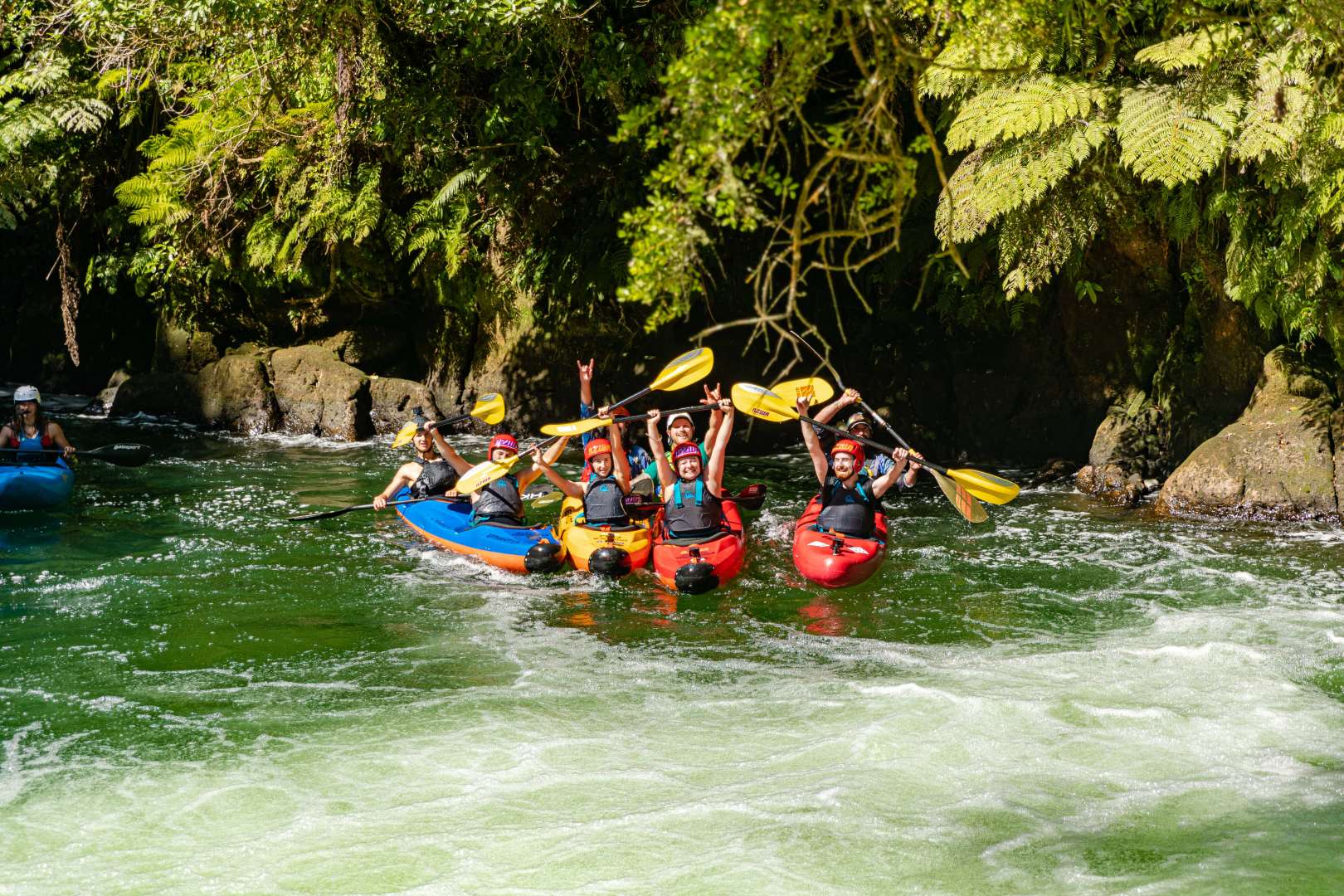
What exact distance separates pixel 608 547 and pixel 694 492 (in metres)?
0.58

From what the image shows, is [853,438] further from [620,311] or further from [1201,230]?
[620,311]

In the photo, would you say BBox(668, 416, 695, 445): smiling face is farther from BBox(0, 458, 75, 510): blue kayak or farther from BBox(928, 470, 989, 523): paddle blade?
BBox(0, 458, 75, 510): blue kayak

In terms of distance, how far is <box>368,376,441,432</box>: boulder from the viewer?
40.1ft

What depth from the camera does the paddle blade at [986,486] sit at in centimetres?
707

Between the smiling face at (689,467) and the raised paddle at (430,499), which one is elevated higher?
the smiling face at (689,467)

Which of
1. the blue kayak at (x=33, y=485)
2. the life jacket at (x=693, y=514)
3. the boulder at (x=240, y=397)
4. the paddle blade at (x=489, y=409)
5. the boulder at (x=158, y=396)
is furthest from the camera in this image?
the boulder at (x=158, y=396)

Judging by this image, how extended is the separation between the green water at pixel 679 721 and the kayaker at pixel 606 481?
0.44 meters

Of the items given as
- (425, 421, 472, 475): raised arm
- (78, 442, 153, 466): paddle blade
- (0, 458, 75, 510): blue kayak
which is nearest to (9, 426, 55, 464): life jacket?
(0, 458, 75, 510): blue kayak

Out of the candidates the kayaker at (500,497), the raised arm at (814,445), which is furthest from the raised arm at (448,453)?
the raised arm at (814,445)

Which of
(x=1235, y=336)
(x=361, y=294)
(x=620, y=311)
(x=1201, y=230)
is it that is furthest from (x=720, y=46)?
(x=361, y=294)

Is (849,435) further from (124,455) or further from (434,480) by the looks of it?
(124,455)

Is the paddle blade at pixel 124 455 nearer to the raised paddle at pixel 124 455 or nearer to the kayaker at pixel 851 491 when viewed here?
the raised paddle at pixel 124 455

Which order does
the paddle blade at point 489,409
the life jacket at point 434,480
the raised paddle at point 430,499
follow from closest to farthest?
the raised paddle at point 430,499, the life jacket at point 434,480, the paddle blade at point 489,409

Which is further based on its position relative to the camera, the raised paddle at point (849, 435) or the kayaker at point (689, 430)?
the kayaker at point (689, 430)
